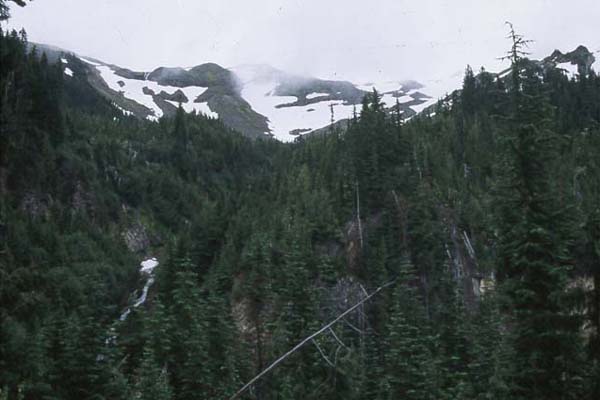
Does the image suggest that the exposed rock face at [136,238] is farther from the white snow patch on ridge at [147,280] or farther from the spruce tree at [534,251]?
the spruce tree at [534,251]

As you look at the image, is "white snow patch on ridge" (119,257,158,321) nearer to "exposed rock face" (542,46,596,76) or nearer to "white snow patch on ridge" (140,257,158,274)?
"white snow patch on ridge" (140,257,158,274)

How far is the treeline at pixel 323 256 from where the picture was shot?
13.7 metres

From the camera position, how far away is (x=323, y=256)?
4569 centimetres

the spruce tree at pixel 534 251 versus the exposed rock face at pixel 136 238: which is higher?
the spruce tree at pixel 534 251

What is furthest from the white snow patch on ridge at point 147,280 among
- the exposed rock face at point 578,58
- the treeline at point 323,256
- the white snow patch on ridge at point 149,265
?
the exposed rock face at point 578,58

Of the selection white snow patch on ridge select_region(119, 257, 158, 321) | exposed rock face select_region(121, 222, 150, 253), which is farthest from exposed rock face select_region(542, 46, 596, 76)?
white snow patch on ridge select_region(119, 257, 158, 321)

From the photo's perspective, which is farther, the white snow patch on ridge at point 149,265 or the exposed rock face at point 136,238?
the exposed rock face at point 136,238

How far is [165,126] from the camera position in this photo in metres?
121

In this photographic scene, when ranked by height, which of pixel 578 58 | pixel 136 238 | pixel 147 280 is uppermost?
pixel 578 58

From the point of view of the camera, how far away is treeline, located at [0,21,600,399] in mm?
13719

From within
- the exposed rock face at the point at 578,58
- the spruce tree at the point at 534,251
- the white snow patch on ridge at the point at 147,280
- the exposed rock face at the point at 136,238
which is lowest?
the white snow patch on ridge at the point at 147,280

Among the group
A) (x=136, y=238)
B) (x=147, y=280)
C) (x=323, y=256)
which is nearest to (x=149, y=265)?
(x=147, y=280)

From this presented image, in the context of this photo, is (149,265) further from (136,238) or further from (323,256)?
(323,256)

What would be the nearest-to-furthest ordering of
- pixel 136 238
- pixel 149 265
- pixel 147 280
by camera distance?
pixel 147 280
pixel 149 265
pixel 136 238
